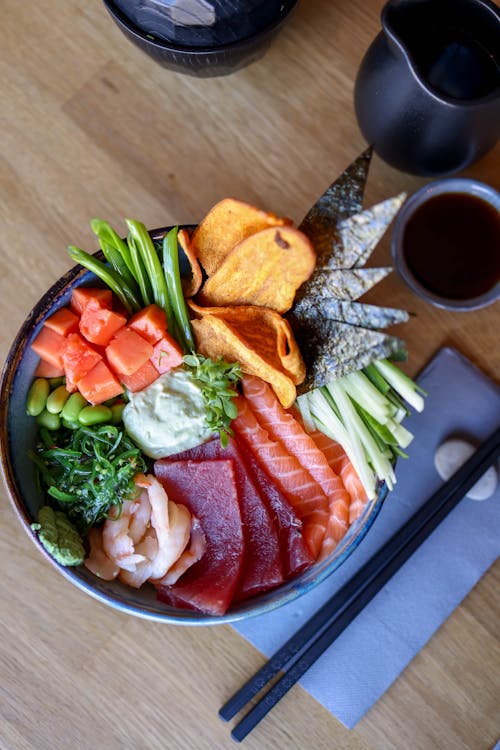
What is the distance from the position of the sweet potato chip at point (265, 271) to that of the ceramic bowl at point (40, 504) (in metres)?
0.15

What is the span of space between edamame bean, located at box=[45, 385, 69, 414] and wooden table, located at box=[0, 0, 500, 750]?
25 centimetres

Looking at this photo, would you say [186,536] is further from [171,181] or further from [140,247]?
[171,181]

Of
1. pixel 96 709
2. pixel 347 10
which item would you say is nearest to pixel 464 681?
pixel 96 709

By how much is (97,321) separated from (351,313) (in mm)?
453

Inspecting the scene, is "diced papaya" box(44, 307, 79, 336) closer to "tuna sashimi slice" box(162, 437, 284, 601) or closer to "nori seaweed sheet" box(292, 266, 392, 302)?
"tuna sashimi slice" box(162, 437, 284, 601)

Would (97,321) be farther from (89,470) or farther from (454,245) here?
(454,245)

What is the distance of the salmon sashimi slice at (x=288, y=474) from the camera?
1349 millimetres

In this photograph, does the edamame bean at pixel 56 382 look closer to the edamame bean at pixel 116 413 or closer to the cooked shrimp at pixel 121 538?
the edamame bean at pixel 116 413

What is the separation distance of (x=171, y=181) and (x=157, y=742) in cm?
118

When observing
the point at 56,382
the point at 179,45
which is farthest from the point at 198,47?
the point at 56,382

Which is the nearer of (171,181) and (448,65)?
(448,65)

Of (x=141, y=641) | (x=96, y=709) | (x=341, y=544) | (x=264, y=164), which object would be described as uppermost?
(x=264, y=164)

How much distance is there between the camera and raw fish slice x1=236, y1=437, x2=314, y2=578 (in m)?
1.30

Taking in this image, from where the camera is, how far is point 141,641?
1451 millimetres
